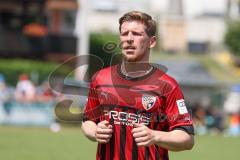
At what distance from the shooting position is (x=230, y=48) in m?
63.6

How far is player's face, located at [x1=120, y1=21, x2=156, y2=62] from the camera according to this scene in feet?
15.5

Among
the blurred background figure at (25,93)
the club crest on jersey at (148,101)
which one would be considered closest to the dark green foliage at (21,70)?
the blurred background figure at (25,93)

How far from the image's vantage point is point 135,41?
186 inches

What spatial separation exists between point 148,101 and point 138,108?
0.28ft

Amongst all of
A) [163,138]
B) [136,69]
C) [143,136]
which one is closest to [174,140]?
[163,138]

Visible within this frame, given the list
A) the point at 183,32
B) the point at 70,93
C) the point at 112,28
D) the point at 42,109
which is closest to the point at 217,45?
the point at 183,32

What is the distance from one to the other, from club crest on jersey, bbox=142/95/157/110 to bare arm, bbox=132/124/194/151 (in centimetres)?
18

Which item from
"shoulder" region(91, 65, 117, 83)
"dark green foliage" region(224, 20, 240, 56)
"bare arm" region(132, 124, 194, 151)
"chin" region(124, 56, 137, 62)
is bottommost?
"dark green foliage" region(224, 20, 240, 56)

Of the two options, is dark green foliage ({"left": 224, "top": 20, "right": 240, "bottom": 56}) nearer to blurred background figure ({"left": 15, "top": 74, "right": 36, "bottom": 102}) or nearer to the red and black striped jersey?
blurred background figure ({"left": 15, "top": 74, "right": 36, "bottom": 102})

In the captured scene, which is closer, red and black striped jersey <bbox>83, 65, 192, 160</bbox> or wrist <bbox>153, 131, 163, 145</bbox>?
wrist <bbox>153, 131, 163, 145</bbox>

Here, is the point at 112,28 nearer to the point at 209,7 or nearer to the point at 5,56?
the point at 209,7

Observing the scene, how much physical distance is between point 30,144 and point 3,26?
24.4 m

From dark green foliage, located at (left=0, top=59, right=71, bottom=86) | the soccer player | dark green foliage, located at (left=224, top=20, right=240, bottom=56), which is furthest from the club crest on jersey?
dark green foliage, located at (left=224, top=20, right=240, bottom=56)

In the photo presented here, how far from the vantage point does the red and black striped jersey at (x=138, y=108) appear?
15.8ft
